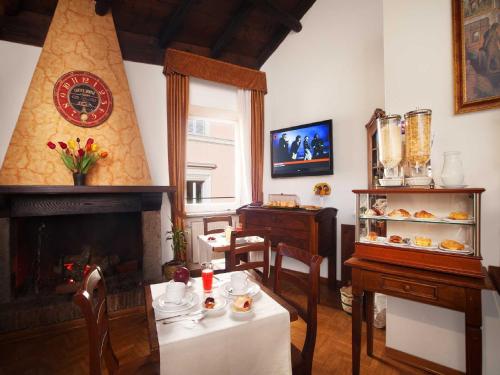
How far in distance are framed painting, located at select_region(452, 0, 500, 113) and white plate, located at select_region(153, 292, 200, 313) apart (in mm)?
2005

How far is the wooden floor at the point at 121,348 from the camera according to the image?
1.79 metres

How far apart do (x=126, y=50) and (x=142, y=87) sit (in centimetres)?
49

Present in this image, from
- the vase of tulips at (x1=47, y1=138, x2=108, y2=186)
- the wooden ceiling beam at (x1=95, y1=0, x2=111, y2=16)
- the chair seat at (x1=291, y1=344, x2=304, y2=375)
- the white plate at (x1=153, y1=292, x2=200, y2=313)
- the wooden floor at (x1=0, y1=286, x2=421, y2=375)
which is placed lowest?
the wooden floor at (x1=0, y1=286, x2=421, y2=375)

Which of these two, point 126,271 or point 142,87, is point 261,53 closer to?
point 142,87

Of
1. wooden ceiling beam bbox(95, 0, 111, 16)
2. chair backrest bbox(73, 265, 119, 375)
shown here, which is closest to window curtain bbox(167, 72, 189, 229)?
wooden ceiling beam bbox(95, 0, 111, 16)

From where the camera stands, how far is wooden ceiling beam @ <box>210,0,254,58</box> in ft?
11.1

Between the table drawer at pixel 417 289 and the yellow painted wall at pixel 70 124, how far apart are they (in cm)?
261

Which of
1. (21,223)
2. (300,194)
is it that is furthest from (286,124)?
(21,223)

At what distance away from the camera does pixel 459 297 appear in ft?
4.19

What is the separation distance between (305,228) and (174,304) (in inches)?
80.7

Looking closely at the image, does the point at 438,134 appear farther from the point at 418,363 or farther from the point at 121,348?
the point at 121,348

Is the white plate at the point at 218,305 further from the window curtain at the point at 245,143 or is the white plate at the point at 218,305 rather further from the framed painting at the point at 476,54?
the window curtain at the point at 245,143

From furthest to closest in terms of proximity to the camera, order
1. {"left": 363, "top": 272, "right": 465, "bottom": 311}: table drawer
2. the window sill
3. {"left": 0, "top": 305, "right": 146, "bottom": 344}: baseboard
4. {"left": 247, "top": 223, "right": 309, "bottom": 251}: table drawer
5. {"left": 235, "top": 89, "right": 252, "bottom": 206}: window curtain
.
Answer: {"left": 235, "top": 89, "right": 252, "bottom": 206}: window curtain
the window sill
{"left": 247, "top": 223, "right": 309, "bottom": 251}: table drawer
{"left": 0, "top": 305, "right": 146, "bottom": 344}: baseboard
{"left": 363, "top": 272, "right": 465, "bottom": 311}: table drawer

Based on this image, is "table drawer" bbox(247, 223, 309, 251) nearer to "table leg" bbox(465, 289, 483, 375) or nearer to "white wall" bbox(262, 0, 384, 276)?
"white wall" bbox(262, 0, 384, 276)
